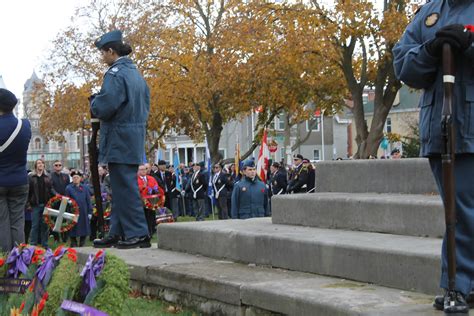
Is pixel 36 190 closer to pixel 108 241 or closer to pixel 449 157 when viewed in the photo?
pixel 108 241

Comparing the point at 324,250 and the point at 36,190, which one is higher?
the point at 36,190

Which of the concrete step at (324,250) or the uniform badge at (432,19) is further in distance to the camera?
the concrete step at (324,250)

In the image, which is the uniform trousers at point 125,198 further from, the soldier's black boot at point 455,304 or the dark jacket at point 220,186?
the dark jacket at point 220,186

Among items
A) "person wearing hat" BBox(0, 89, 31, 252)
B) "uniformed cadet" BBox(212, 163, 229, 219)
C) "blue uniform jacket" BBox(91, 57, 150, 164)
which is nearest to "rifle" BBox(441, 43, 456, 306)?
"blue uniform jacket" BBox(91, 57, 150, 164)

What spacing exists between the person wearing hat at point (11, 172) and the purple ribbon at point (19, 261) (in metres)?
2.59

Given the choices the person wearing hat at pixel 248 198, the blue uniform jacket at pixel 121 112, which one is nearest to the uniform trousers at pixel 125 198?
the blue uniform jacket at pixel 121 112

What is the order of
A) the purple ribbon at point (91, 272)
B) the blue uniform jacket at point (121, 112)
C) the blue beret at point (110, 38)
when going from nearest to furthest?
the purple ribbon at point (91, 272) < the blue uniform jacket at point (121, 112) < the blue beret at point (110, 38)

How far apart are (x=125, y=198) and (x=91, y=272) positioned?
137 inches

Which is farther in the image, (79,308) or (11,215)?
(11,215)

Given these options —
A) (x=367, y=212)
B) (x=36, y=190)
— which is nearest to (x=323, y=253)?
(x=367, y=212)

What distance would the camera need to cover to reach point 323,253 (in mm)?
6207

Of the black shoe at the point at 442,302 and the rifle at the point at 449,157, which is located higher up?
the rifle at the point at 449,157

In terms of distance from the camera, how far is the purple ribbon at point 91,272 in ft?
15.5

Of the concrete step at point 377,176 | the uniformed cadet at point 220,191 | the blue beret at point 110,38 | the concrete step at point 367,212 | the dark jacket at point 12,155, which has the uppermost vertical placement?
the blue beret at point 110,38
